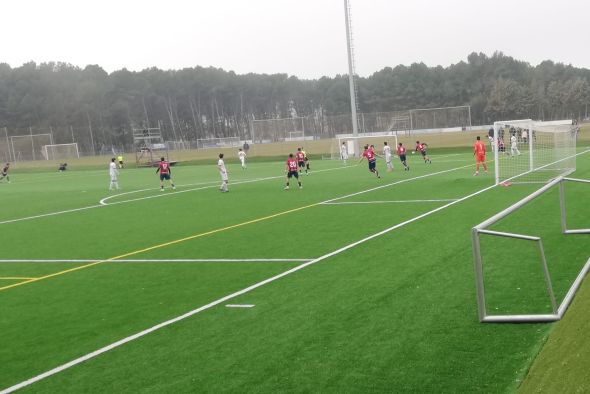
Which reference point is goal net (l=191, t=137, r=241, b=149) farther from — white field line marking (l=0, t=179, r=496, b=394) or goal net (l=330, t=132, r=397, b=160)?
white field line marking (l=0, t=179, r=496, b=394)

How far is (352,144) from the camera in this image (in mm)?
57094

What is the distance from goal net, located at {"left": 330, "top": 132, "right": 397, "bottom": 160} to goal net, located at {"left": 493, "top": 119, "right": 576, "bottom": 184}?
57.0 ft

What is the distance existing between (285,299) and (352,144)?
48367 millimetres

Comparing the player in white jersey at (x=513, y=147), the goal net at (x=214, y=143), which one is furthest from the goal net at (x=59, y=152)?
the player in white jersey at (x=513, y=147)

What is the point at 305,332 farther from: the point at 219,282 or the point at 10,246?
the point at 10,246

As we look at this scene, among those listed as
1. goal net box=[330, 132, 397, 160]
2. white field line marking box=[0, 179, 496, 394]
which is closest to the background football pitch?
white field line marking box=[0, 179, 496, 394]

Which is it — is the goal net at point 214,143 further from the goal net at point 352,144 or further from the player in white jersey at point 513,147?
the player in white jersey at point 513,147

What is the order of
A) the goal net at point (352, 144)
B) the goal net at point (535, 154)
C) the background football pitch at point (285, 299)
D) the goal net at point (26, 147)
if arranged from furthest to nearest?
the goal net at point (26, 147) → the goal net at point (352, 144) → the goal net at point (535, 154) → the background football pitch at point (285, 299)

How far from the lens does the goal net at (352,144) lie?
175 ft

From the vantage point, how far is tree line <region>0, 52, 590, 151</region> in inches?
4323

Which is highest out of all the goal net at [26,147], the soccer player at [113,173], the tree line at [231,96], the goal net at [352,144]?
the tree line at [231,96]

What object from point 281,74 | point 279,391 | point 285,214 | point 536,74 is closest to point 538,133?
point 285,214

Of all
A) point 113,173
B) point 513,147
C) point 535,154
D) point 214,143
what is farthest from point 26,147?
point 535,154

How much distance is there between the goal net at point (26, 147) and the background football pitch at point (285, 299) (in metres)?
69.6
